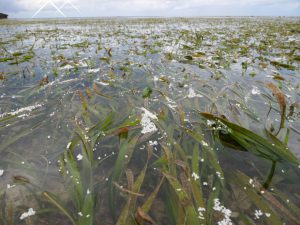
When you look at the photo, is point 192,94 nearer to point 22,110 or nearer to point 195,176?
point 195,176

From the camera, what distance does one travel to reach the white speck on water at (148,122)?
8.88 feet

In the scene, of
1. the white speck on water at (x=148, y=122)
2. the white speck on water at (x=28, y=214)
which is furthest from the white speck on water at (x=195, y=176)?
the white speck on water at (x=28, y=214)

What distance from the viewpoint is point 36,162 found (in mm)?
2250

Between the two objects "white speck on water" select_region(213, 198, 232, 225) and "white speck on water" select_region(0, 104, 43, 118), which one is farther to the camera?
"white speck on water" select_region(0, 104, 43, 118)

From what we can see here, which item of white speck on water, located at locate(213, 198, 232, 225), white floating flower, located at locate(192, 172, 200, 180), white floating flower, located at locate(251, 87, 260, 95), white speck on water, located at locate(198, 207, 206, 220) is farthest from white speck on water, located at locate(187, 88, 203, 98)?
white speck on water, located at locate(198, 207, 206, 220)

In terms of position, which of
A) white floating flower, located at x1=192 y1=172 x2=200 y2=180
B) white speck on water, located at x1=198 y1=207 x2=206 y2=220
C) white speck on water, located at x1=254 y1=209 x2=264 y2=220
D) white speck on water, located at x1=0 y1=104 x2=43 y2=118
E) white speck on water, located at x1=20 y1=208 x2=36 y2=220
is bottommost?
white speck on water, located at x1=254 y1=209 x2=264 y2=220

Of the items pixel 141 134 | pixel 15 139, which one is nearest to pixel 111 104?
pixel 141 134

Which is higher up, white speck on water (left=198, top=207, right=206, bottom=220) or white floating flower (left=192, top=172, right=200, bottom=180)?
white floating flower (left=192, top=172, right=200, bottom=180)

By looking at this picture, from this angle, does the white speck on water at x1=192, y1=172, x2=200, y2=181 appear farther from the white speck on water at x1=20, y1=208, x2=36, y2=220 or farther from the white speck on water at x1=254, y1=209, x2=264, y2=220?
the white speck on water at x1=20, y1=208, x2=36, y2=220

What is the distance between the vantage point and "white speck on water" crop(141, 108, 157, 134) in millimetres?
2707

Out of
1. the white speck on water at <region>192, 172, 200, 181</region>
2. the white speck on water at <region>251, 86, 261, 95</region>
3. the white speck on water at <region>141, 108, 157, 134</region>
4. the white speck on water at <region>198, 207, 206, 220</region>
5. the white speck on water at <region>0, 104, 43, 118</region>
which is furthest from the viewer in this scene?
the white speck on water at <region>251, 86, 261, 95</region>

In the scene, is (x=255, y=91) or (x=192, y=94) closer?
(x=192, y=94)

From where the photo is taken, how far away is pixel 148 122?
2867mm

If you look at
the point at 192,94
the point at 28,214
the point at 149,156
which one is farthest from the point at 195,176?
the point at 192,94
